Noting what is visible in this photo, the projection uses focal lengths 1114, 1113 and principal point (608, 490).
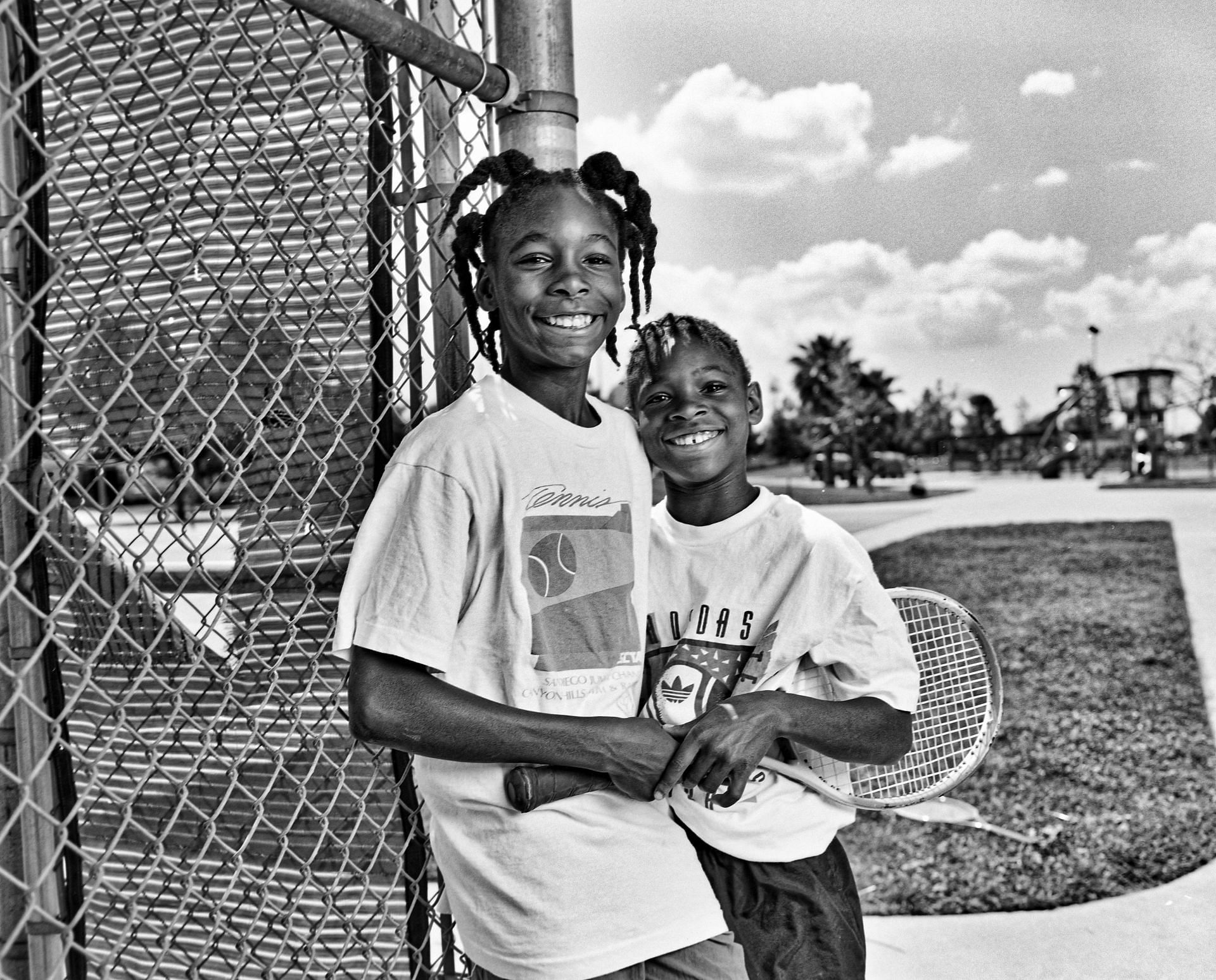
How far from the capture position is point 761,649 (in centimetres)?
174

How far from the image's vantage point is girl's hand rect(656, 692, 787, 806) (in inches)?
58.5

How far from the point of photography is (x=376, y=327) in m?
1.99

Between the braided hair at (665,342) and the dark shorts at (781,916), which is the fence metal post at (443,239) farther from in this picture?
the dark shorts at (781,916)

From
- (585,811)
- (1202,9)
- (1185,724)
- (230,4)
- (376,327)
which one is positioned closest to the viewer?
(585,811)

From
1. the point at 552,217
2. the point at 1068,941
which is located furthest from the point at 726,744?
the point at 1068,941

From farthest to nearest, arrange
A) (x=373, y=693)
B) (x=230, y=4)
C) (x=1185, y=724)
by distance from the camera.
Answer: 1. (x=1185, y=724)
2. (x=230, y=4)
3. (x=373, y=693)

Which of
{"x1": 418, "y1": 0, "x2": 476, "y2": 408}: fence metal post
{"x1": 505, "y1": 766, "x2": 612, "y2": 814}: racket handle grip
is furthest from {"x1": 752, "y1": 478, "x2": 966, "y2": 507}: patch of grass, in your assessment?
{"x1": 505, "y1": 766, "x2": 612, "y2": 814}: racket handle grip

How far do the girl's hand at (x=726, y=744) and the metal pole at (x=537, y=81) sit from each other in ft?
3.27

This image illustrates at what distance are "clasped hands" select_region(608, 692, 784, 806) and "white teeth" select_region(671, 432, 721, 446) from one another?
0.42m

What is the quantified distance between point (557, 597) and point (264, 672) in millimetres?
793

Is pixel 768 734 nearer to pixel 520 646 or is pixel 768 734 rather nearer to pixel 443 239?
pixel 520 646

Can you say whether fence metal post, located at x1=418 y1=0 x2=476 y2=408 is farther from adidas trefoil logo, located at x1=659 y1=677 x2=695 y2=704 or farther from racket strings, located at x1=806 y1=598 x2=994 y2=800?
racket strings, located at x1=806 y1=598 x2=994 y2=800

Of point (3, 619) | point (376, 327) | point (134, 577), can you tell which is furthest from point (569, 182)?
point (3, 619)

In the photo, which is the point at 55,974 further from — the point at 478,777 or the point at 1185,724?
the point at 1185,724
